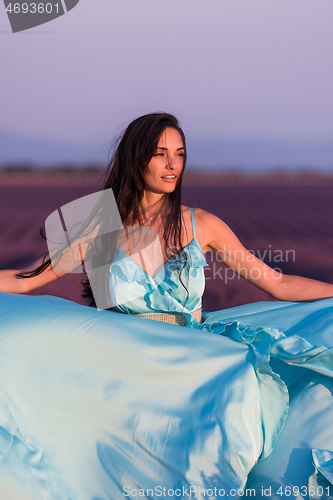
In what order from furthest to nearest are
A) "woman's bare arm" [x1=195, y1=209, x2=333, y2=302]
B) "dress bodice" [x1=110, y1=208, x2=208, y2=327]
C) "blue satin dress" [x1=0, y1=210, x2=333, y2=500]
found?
"woman's bare arm" [x1=195, y1=209, x2=333, y2=302] → "dress bodice" [x1=110, y1=208, x2=208, y2=327] → "blue satin dress" [x1=0, y1=210, x2=333, y2=500]

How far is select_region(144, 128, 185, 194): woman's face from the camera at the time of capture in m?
1.73

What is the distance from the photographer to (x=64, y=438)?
116cm

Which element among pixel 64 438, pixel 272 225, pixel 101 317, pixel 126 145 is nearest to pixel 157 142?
pixel 126 145

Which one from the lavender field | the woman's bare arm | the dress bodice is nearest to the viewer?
the dress bodice

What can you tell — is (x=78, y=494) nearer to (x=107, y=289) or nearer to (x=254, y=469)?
(x=254, y=469)

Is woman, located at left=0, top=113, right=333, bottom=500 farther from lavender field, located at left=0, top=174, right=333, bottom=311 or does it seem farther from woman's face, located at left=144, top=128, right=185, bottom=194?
lavender field, located at left=0, top=174, right=333, bottom=311

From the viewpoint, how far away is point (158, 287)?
5.54ft

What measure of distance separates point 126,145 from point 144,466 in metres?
1.22

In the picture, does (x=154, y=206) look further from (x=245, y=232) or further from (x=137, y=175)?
(x=245, y=232)

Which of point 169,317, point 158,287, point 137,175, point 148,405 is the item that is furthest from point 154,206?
point 148,405

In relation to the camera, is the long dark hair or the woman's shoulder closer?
the long dark hair

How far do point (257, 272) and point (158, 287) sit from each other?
1.41ft

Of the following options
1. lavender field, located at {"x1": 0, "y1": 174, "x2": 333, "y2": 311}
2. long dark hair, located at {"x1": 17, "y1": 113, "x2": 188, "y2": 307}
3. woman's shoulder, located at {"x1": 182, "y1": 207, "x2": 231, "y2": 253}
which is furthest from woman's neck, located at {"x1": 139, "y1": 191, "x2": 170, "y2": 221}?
lavender field, located at {"x1": 0, "y1": 174, "x2": 333, "y2": 311}

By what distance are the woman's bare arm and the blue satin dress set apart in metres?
0.40
